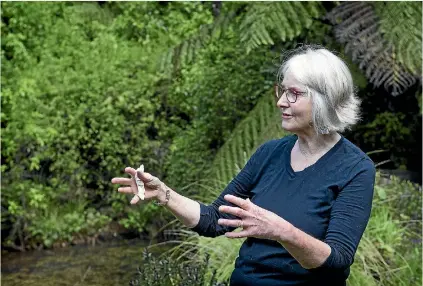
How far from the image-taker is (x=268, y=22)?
6.08 metres

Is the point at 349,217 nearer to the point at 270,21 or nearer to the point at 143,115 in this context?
the point at 270,21

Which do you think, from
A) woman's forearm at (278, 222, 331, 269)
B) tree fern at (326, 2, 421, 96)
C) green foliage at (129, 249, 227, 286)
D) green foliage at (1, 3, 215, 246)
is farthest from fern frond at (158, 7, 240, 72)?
woman's forearm at (278, 222, 331, 269)

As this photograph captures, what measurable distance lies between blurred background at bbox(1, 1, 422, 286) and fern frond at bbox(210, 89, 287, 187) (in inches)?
0.5

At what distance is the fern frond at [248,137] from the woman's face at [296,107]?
3.60m

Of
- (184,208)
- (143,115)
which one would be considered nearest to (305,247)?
(184,208)

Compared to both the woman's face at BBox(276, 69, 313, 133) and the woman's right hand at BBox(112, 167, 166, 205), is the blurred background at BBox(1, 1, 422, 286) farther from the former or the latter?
the woman's face at BBox(276, 69, 313, 133)

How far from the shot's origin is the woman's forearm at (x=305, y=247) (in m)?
2.13

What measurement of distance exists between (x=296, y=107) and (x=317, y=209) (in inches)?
12.7

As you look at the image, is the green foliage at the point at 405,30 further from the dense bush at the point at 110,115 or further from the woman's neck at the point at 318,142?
the woman's neck at the point at 318,142

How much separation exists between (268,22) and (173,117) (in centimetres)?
264

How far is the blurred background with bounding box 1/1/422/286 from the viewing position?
248 inches

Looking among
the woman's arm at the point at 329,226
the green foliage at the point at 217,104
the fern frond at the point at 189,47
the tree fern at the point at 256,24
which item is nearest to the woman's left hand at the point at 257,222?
the woman's arm at the point at 329,226

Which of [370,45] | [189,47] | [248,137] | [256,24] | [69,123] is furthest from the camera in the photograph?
[69,123]

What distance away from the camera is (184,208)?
276cm
